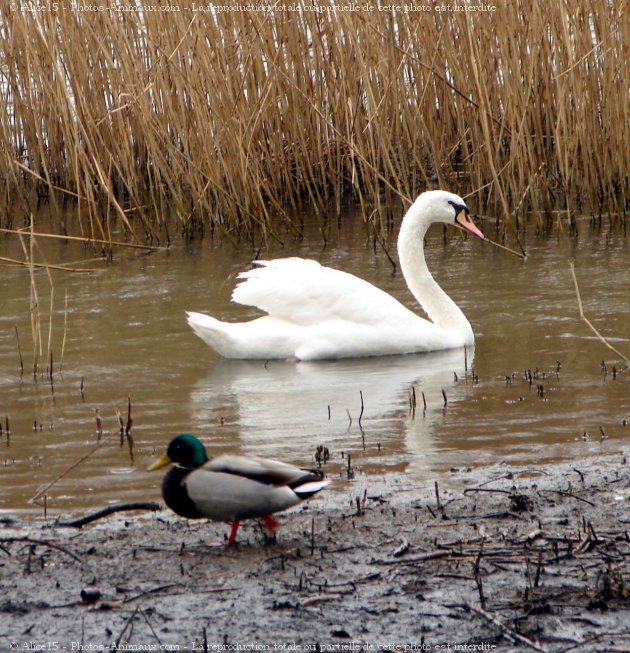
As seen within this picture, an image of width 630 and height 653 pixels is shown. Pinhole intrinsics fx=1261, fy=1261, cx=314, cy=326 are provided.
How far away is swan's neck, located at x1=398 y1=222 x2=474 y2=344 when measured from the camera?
7.74 meters

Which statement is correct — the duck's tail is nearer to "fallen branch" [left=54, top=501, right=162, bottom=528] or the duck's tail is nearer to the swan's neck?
"fallen branch" [left=54, top=501, right=162, bottom=528]

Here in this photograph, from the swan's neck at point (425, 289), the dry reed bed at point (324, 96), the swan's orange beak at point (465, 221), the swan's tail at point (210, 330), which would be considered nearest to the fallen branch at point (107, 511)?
the swan's tail at point (210, 330)

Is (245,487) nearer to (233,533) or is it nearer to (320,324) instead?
(233,533)

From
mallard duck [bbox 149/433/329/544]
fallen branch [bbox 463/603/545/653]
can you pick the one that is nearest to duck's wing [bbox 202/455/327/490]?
mallard duck [bbox 149/433/329/544]

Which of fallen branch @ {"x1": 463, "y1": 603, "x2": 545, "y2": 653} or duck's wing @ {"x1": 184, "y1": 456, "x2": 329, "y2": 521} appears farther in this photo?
duck's wing @ {"x1": 184, "y1": 456, "x2": 329, "y2": 521}

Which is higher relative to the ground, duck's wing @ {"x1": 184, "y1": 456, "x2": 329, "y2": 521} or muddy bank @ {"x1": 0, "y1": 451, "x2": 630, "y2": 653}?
duck's wing @ {"x1": 184, "y1": 456, "x2": 329, "y2": 521}

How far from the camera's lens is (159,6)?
9.48 meters

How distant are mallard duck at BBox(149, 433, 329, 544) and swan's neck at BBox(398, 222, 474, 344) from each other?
374cm

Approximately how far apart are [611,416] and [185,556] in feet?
8.46

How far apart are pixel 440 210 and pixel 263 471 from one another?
15.3ft

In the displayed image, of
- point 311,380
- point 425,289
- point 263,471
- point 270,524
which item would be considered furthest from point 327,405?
point 263,471

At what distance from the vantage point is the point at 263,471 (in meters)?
4.04

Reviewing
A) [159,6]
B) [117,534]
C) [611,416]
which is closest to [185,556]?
[117,534]

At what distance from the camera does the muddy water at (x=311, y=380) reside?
17.6ft
